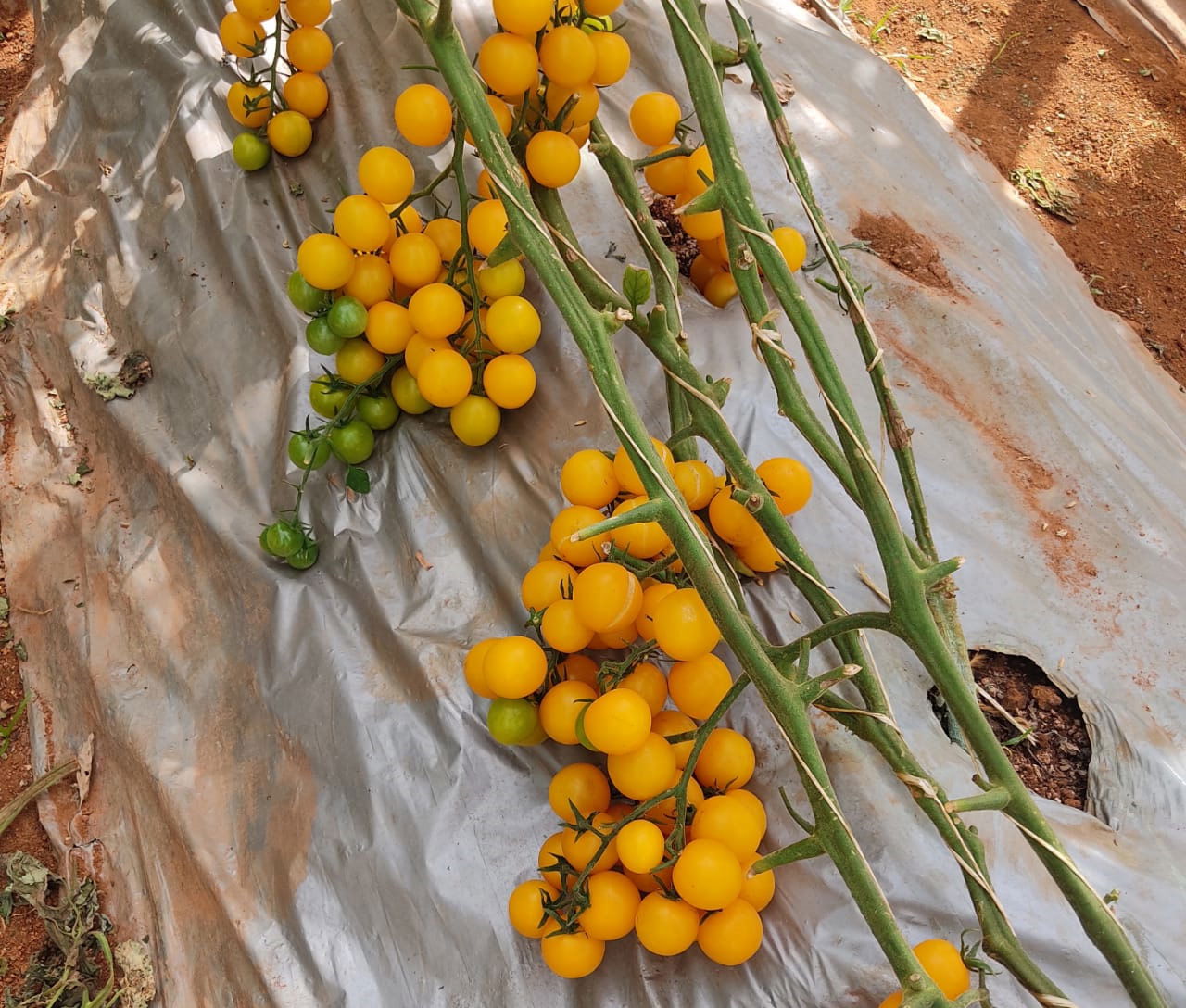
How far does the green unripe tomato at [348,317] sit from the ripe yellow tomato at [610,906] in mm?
1164

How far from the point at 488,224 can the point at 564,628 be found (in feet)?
2.58

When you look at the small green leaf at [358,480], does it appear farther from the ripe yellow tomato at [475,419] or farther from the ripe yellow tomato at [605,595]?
the ripe yellow tomato at [605,595]

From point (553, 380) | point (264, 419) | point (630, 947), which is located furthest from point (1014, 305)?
point (264, 419)

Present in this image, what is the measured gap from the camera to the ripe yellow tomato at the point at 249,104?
2182 mm

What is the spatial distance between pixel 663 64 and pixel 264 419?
4.58 ft

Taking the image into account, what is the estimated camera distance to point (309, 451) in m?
1.92

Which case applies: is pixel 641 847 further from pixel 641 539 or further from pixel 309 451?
pixel 309 451

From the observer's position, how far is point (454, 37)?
1.22m

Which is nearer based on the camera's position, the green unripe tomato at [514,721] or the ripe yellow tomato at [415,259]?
the green unripe tomato at [514,721]

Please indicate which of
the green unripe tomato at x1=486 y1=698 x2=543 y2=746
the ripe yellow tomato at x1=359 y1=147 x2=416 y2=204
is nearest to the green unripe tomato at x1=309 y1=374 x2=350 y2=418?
the ripe yellow tomato at x1=359 y1=147 x2=416 y2=204

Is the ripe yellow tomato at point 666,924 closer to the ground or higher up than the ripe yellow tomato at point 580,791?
higher up

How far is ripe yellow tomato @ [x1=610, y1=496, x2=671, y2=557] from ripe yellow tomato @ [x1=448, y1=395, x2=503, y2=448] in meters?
0.51

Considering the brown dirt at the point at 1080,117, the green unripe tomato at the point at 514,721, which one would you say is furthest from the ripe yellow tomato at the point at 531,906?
the brown dirt at the point at 1080,117

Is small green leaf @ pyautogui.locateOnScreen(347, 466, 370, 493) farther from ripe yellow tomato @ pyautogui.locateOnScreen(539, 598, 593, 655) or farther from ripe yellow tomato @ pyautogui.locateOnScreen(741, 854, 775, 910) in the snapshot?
ripe yellow tomato @ pyautogui.locateOnScreen(741, 854, 775, 910)
